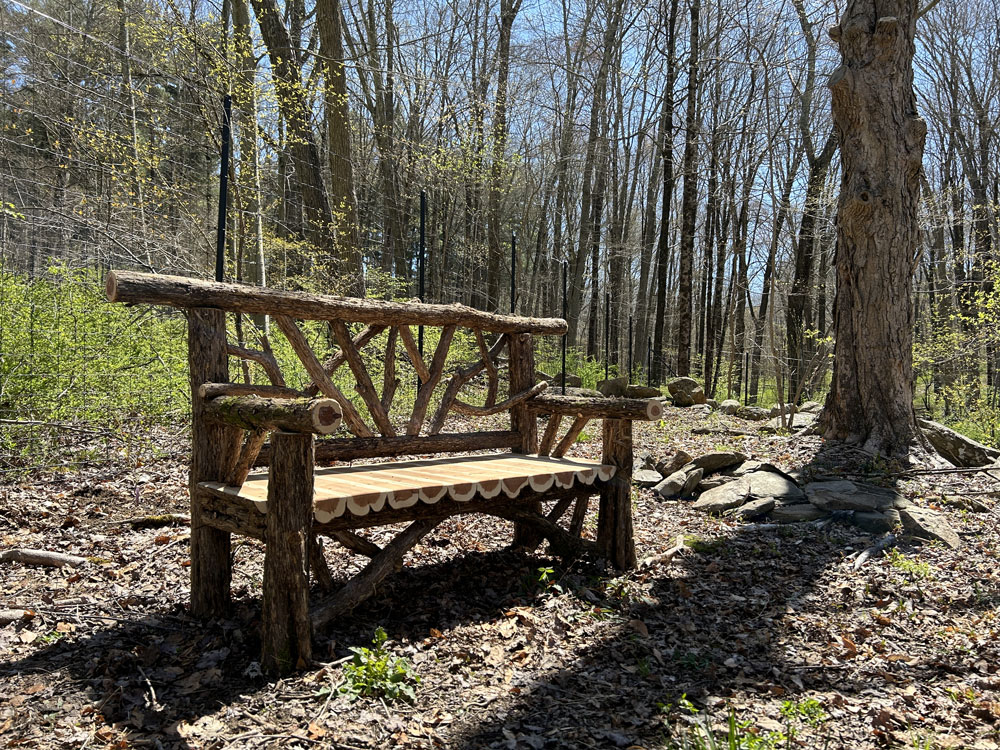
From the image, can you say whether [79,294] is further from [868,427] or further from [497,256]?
[497,256]

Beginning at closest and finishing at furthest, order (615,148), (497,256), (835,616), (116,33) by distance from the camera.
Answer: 1. (835,616)
2. (116,33)
3. (497,256)
4. (615,148)

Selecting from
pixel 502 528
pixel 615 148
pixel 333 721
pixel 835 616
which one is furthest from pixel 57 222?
pixel 615 148

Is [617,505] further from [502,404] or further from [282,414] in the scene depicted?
[282,414]

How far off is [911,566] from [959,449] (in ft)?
10.2

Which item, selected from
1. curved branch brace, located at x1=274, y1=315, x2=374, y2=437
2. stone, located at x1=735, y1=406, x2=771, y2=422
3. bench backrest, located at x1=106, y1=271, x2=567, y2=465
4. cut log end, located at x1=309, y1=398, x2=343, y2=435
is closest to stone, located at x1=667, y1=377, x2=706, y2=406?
stone, located at x1=735, y1=406, x2=771, y2=422

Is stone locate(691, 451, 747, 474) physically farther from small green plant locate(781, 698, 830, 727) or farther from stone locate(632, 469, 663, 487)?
small green plant locate(781, 698, 830, 727)

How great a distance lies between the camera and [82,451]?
5250 millimetres

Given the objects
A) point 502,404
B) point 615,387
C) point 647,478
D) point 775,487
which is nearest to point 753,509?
point 775,487

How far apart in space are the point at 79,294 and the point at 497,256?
→ 9881 mm

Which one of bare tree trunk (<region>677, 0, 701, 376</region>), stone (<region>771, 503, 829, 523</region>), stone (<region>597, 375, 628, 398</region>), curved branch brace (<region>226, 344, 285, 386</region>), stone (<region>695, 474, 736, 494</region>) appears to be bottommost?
stone (<region>771, 503, 829, 523</region>)

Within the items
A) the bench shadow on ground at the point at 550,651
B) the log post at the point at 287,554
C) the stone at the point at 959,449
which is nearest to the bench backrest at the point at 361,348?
the log post at the point at 287,554

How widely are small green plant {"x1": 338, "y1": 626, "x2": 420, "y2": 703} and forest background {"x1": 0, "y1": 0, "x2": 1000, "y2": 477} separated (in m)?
3.10

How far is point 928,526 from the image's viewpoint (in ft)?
14.8

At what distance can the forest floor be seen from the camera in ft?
7.63
